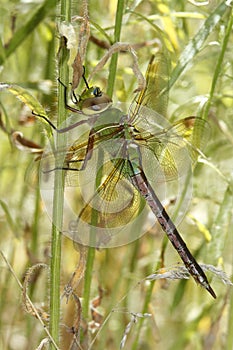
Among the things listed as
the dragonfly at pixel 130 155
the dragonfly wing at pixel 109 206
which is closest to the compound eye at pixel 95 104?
the dragonfly at pixel 130 155

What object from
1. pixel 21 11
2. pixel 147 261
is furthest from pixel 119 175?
pixel 147 261

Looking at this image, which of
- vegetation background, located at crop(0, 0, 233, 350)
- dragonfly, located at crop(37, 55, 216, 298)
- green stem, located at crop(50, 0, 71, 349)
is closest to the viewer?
green stem, located at crop(50, 0, 71, 349)

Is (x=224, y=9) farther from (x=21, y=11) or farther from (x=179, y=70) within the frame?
(x=21, y=11)

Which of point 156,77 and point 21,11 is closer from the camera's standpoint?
point 156,77

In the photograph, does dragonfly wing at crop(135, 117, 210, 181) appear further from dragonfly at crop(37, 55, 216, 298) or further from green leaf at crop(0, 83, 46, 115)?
green leaf at crop(0, 83, 46, 115)

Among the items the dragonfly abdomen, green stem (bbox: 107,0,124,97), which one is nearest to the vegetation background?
green stem (bbox: 107,0,124,97)
